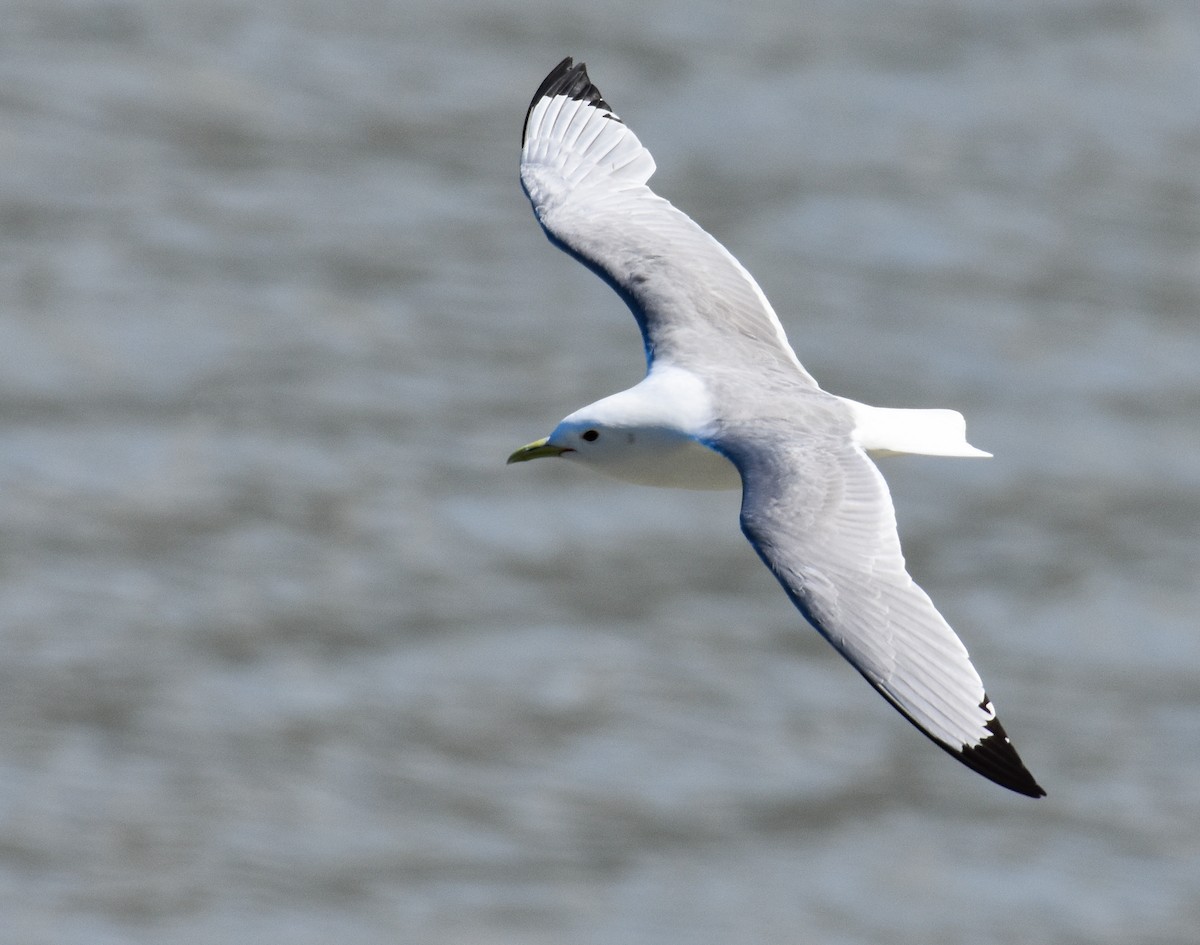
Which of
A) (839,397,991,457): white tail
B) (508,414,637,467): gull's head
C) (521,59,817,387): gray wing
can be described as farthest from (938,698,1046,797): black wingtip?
(521,59,817,387): gray wing

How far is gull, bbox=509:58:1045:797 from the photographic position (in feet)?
25.7

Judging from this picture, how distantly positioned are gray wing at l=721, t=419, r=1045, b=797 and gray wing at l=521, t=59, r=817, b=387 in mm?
1105

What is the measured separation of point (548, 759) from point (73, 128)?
336 inches

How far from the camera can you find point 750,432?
8922 millimetres

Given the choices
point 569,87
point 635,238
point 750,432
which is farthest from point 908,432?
point 569,87

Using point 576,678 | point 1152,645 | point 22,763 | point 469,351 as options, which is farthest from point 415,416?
point 1152,645

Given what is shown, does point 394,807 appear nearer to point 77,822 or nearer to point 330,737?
point 330,737

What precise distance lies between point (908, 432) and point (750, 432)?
0.72 meters

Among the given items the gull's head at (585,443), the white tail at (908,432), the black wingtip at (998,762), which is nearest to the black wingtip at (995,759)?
the black wingtip at (998,762)

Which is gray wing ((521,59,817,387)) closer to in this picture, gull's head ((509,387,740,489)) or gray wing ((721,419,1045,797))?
gull's head ((509,387,740,489))

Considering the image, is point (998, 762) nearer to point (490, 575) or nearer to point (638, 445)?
point (638, 445)

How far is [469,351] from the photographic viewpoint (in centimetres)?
1944

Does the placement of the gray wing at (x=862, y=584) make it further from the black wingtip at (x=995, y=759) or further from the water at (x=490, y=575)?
the water at (x=490, y=575)

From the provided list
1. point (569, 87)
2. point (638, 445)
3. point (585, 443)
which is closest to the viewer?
point (638, 445)
